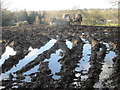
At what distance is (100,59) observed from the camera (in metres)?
8.38

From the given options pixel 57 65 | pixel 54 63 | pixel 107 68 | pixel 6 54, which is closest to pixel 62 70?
pixel 57 65

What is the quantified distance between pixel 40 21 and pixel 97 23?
8.05m

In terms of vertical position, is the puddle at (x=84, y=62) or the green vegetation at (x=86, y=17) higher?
the green vegetation at (x=86, y=17)

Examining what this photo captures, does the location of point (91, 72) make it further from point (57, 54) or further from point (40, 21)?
point (40, 21)

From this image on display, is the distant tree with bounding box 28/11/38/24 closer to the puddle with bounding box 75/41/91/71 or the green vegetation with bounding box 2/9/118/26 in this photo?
the green vegetation with bounding box 2/9/118/26

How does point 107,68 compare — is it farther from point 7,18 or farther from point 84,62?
point 7,18

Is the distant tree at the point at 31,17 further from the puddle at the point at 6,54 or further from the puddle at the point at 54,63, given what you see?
the puddle at the point at 54,63

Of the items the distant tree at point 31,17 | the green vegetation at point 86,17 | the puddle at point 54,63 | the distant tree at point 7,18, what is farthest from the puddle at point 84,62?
the distant tree at point 31,17

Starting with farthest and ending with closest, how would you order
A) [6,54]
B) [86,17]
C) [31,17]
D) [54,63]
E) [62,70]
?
1. [31,17]
2. [86,17]
3. [6,54]
4. [54,63]
5. [62,70]

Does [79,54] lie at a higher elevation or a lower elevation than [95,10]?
lower

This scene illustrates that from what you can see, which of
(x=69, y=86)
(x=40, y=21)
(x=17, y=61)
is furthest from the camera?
(x=40, y=21)

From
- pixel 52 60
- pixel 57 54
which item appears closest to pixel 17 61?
pixel 52 60

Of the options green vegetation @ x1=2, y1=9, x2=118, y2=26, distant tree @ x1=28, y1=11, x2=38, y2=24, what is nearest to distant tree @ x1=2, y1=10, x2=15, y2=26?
green vegetation @ x1=2, y1=9, x2=118, y2=26

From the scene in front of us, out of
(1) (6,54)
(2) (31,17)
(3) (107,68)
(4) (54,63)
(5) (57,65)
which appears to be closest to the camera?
(3) (107,68)
